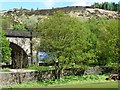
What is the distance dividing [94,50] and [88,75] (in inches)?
51.8

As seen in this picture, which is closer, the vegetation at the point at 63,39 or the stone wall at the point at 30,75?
the stone wall at the point at 30,75

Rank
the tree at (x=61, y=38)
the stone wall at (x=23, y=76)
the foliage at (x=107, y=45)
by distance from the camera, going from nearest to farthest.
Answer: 1. the stone wall at (x=23, y=76)
2. the tree at (x=61, y=38)
3. the foliage at (x=107, y=45)

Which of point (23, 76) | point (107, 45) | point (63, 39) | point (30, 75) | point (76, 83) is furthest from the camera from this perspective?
point (107, 45)

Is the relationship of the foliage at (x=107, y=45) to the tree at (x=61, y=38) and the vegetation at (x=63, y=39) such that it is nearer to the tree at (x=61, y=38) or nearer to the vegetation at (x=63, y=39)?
the vegetation at (x=63, y=39)

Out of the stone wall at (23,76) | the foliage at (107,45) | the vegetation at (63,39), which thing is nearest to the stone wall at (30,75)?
the stone wall at (23,76)

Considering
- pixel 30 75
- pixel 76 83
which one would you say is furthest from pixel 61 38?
pixel 30 75

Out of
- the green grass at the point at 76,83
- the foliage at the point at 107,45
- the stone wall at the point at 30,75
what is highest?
the foliage at the point at 107,45

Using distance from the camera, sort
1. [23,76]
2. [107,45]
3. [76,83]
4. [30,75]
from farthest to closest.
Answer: [107,45], [76,83], [30,75], [23,76]

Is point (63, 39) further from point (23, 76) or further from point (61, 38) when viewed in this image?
point (23, 76)

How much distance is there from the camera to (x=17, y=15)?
24.1 metres

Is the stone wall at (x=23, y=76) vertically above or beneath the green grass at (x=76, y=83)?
above

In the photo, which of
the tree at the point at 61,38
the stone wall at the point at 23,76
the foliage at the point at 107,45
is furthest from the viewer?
the foliage at the point at 107,45

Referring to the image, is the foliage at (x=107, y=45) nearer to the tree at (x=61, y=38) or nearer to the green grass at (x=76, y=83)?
the green grass at (x=76, y=83)

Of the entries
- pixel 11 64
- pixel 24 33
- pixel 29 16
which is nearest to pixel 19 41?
pixel 24 33
